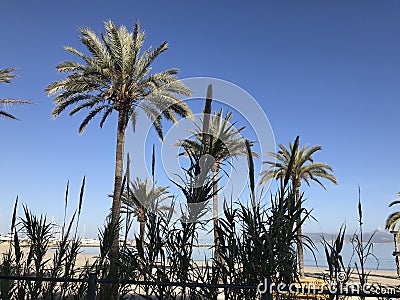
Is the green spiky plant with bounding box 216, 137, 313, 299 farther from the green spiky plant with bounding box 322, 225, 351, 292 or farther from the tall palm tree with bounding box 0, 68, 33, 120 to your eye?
the tall palm tree with bounding box 0, 68, 33, 120

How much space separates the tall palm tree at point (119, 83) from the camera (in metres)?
14.9

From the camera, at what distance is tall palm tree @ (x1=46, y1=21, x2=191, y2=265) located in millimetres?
14875

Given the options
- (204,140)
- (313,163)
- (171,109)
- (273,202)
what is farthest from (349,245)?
(313,163)

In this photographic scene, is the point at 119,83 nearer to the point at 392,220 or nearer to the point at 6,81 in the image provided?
the point at 6,81

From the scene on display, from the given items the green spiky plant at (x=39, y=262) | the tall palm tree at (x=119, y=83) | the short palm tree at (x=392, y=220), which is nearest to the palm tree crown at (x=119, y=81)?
the tall palm tree at (x=119, y=83)

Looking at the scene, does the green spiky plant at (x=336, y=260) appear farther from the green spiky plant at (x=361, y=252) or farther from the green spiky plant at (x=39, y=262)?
the green spiky plant at (x=39, y=262)

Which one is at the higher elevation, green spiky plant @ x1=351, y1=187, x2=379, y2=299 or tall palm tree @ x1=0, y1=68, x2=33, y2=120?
tall palm tree @ x1=0, y1=68, x2=33, y2=120

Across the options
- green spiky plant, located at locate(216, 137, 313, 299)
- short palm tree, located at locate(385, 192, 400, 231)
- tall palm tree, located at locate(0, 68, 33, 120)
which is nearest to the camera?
green spiky plant, located at locate(216, 137, 313, 299)

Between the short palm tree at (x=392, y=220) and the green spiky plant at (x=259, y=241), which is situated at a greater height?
the short palm tree at (x=392, y=220)

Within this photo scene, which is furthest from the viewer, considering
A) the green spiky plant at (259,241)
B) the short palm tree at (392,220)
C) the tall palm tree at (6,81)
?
the short palm tree at (392,220)

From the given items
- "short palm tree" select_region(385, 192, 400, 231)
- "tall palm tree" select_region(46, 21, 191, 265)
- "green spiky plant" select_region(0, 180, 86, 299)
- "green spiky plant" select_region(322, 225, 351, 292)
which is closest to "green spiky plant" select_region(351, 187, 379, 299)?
"green spiky plant" select_region(322, 225, 351, 292)

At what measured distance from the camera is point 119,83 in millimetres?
15133

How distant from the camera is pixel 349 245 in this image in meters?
3.63

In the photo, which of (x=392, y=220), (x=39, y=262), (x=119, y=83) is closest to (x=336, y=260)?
(x=39, y=262)
